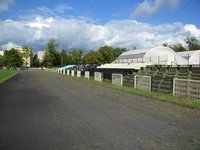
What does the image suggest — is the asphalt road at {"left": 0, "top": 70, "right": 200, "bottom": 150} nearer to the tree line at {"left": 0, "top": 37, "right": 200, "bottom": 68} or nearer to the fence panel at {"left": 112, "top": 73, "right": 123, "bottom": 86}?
the fence panel at {"left": 112, "top": 73, "right": 123, "bottom": 86}

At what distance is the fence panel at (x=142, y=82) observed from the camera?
23.6m

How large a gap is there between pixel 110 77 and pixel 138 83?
8.54 metres

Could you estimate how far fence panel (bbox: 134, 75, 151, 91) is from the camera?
2364 centimetres

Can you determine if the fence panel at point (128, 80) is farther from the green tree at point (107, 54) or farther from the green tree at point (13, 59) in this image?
the green tree at point (13, 59)

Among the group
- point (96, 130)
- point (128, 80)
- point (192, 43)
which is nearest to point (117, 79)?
point (128, 80)

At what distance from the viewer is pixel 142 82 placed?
24859 millimetres

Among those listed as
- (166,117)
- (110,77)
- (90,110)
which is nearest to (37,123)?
(90,110)

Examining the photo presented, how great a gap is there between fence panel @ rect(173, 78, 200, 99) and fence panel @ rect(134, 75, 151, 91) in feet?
13.3

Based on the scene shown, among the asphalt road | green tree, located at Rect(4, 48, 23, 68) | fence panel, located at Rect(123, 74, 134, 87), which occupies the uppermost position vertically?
green tree, located at Rect(4, 48, 23, 68)

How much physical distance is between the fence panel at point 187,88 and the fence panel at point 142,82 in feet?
13.3

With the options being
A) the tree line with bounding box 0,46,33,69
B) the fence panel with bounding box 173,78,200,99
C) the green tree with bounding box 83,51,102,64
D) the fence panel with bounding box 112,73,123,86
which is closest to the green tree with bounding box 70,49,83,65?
the green tree with bounding box 83,51,102,64

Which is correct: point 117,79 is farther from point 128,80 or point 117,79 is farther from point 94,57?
point 94,57

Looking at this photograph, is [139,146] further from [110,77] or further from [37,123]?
[110,77]

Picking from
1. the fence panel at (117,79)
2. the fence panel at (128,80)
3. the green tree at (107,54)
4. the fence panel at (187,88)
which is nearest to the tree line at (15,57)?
the green tree at (107,54)
